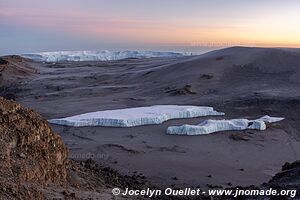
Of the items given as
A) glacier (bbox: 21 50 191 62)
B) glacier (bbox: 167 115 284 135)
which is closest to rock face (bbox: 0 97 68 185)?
glacier (bbox: 167 115 284 135)

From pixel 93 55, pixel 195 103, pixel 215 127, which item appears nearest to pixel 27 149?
pixel 215 127

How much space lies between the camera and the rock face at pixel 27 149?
5.08m

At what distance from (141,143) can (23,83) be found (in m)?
17.4

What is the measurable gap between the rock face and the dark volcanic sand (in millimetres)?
2457

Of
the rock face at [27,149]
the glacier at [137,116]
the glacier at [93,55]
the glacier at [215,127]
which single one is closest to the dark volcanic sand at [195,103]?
the glacier at [215,127]

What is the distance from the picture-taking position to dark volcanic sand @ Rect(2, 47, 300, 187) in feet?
29.2

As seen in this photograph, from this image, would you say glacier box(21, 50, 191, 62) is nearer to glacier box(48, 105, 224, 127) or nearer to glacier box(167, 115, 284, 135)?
glacier box(48, 105, 224, 127)

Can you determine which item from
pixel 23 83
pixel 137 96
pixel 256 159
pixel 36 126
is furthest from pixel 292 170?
pixel 23 83

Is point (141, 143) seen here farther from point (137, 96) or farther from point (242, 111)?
point (137, 96)

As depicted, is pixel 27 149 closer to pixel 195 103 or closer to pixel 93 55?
pixel 195 103

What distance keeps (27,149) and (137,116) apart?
24.8 feet

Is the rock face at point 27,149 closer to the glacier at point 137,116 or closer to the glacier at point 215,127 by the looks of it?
the glacier at point 215,127

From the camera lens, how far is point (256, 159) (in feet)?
31.4

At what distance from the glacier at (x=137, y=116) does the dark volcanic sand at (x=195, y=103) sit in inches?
16.0
